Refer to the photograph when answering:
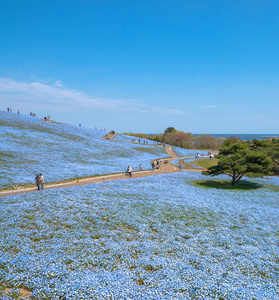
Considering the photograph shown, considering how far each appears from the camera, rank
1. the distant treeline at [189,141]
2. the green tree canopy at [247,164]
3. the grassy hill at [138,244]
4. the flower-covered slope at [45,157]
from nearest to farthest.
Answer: the grassy hill at [138,244], the green tree canopy at [247,164], the flower-covered slope at [45,157], the distant treeline at [189,141]

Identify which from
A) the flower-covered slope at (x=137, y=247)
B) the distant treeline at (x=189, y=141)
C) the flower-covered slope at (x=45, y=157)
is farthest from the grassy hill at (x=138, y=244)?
the distant treeline at (x=189, y=141)

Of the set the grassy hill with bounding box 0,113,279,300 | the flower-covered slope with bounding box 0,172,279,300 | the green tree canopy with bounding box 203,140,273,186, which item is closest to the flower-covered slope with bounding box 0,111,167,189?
the grassy hill with bounding box 0,113,279,300

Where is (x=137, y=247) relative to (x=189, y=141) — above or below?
below

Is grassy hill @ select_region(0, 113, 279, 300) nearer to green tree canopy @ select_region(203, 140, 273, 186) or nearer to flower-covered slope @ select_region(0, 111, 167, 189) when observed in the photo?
green tree canopy @ select_region(203, 140, 273, 186)

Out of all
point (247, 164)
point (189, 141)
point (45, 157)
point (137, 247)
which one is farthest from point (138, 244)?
point (189, 141)

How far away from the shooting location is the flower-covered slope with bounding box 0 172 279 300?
810 centimetres

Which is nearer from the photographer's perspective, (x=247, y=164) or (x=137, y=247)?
(x=137, y=247)

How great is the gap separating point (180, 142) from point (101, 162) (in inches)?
2372

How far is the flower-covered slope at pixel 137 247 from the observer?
810 cm

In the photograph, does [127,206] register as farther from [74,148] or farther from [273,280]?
[74,148]

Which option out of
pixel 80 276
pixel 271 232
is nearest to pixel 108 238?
pixel 80 276

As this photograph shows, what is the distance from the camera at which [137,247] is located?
36.8 feet

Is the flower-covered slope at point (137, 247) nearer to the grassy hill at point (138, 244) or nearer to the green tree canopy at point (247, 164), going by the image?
the grassy hill at point (138, 244)

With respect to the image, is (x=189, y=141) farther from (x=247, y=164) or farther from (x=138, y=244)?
(x=138, y=244)
